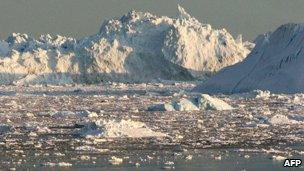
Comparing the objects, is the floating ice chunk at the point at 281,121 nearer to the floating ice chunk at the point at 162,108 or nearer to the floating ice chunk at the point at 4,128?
the floating ice chunk at the point at 162,108

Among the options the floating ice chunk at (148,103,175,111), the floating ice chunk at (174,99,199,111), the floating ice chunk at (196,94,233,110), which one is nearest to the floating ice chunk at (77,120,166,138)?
the floating ice chunk at (148,103,175,111)

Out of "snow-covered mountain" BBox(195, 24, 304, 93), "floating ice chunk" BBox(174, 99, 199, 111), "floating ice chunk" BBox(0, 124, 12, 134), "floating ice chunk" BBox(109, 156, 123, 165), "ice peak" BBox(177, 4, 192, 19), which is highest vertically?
"ice peak" BBox(177, 4, 192, 19)

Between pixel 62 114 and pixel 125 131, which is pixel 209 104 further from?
pixel 125 131

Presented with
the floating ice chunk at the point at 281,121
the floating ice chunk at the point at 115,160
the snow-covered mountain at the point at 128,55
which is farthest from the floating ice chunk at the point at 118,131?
the snow-covered mountain at the point at 128,55

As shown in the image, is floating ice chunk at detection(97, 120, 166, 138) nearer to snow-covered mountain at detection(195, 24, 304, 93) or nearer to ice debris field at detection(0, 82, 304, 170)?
ice debris field at detection(0, 82, 304, 170)

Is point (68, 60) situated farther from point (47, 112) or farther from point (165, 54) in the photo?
point (47, 112)

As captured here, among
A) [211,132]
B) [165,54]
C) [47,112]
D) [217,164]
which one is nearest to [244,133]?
[211,132]

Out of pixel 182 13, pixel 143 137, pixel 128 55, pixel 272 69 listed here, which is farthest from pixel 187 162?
pixel 182 13
